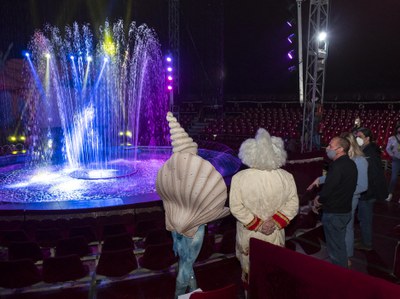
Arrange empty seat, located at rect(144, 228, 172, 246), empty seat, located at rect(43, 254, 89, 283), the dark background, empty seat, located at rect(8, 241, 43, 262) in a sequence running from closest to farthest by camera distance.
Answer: empty seat, located at rect(43, 254, 89, 283), empty seat, located at rect(8, 241, 43, 262), empty seat, located at rect(144, 228, 172, 246), the dark background

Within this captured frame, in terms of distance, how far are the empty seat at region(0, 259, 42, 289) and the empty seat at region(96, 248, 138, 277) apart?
688mm

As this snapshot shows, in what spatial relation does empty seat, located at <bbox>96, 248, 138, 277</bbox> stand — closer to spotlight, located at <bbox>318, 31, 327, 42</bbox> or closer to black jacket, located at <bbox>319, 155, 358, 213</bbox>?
black jacket, located at <bbox>319, 155, 358, 213</bbox>

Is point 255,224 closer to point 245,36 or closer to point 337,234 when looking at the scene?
point 337,234

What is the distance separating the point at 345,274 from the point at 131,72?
808 inches

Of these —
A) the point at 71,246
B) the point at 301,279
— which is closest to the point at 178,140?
the point at 301,279

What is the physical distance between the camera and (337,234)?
4031mm

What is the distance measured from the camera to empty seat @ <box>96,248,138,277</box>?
3.83 metres

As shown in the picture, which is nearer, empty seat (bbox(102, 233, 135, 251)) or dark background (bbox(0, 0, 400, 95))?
empty seat (bbox(102, 233, 135, 251))

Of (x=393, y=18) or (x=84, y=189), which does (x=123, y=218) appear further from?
(x=393, y=18)

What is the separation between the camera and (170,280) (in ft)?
14.0

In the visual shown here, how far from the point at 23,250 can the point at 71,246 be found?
54 centimetres

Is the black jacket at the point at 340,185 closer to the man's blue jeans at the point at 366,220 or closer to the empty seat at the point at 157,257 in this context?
the man's blue jeans at the point at 366,220

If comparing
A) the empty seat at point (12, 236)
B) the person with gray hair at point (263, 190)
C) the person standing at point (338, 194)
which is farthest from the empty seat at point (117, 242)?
the person standing at point (338, 194)

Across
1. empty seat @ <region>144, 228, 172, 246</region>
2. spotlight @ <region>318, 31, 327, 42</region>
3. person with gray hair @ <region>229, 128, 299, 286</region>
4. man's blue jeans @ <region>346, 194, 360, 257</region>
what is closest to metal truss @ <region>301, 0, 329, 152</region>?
spotlight @ <region>318, 31, 327, 42</region>
